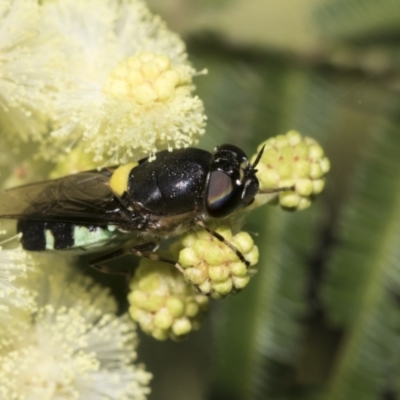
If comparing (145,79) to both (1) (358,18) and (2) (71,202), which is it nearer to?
(2) (71,202)

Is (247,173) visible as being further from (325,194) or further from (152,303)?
(325,194)

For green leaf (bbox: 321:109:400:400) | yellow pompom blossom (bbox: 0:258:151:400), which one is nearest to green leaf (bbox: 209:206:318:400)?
green leaf (bbox: 321:109:400:400)

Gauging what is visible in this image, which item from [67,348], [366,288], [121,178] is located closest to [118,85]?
[121,178]

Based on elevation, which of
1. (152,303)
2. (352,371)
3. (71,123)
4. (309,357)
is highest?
(71,123)

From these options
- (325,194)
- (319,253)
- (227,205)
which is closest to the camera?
(227,205)

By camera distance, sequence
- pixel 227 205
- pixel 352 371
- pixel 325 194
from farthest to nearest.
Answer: pixel 325 194, pixel 352 371, pixel 227 205

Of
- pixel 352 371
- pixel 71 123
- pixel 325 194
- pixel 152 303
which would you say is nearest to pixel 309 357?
pixel 352 371

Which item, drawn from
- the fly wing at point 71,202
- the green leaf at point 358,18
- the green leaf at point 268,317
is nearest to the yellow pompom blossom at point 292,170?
the fly wing at point 71,202
